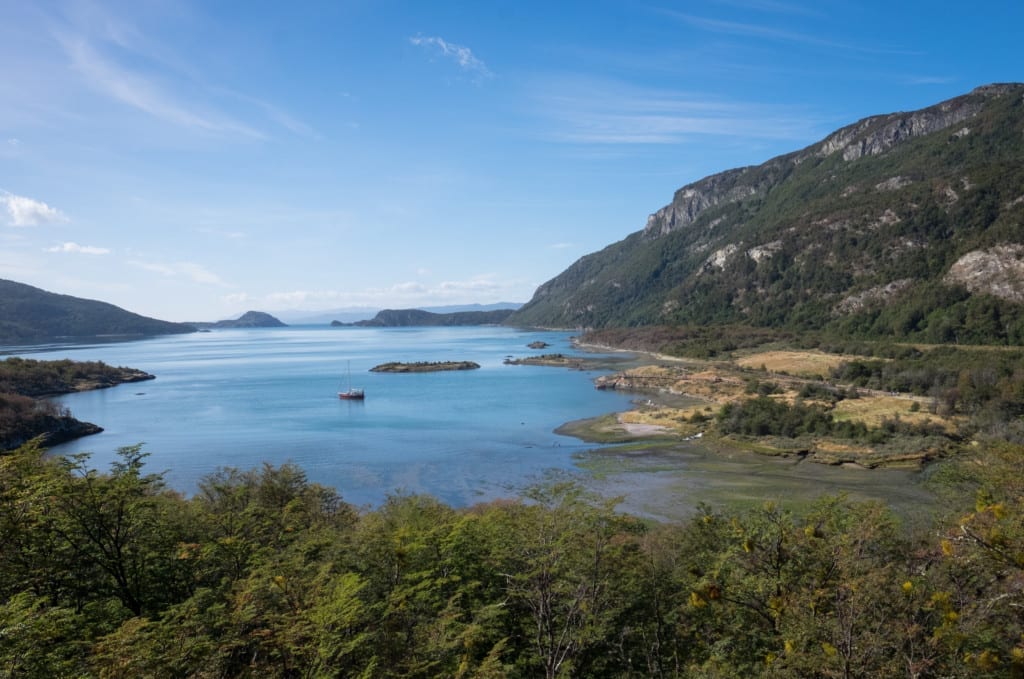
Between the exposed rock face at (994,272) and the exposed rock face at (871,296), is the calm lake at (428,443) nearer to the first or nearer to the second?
the exposed rock face at (871,296)

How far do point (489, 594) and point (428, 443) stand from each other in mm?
47935

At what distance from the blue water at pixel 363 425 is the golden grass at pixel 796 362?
3248 cm

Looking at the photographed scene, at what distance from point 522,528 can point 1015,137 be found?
22338 centimetres

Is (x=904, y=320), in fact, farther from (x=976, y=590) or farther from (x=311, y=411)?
(x=976, y=590)

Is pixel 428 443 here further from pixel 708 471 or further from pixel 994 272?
pixel 994 272

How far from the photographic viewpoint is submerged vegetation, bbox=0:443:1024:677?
10.4 metres

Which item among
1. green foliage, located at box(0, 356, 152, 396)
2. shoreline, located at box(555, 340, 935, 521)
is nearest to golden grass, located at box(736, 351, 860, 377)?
shoreline, located at box(555, 340, 935, 521)

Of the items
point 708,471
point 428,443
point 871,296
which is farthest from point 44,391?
point 871,296

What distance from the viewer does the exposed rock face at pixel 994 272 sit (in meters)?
112

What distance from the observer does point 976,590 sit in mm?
13070

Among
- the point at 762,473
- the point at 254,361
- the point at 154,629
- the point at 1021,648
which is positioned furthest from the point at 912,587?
the point at 254,361

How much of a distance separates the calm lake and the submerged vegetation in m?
10.0

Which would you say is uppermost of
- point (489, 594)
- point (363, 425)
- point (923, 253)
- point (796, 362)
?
point (923, 253)

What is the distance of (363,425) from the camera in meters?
75.0
